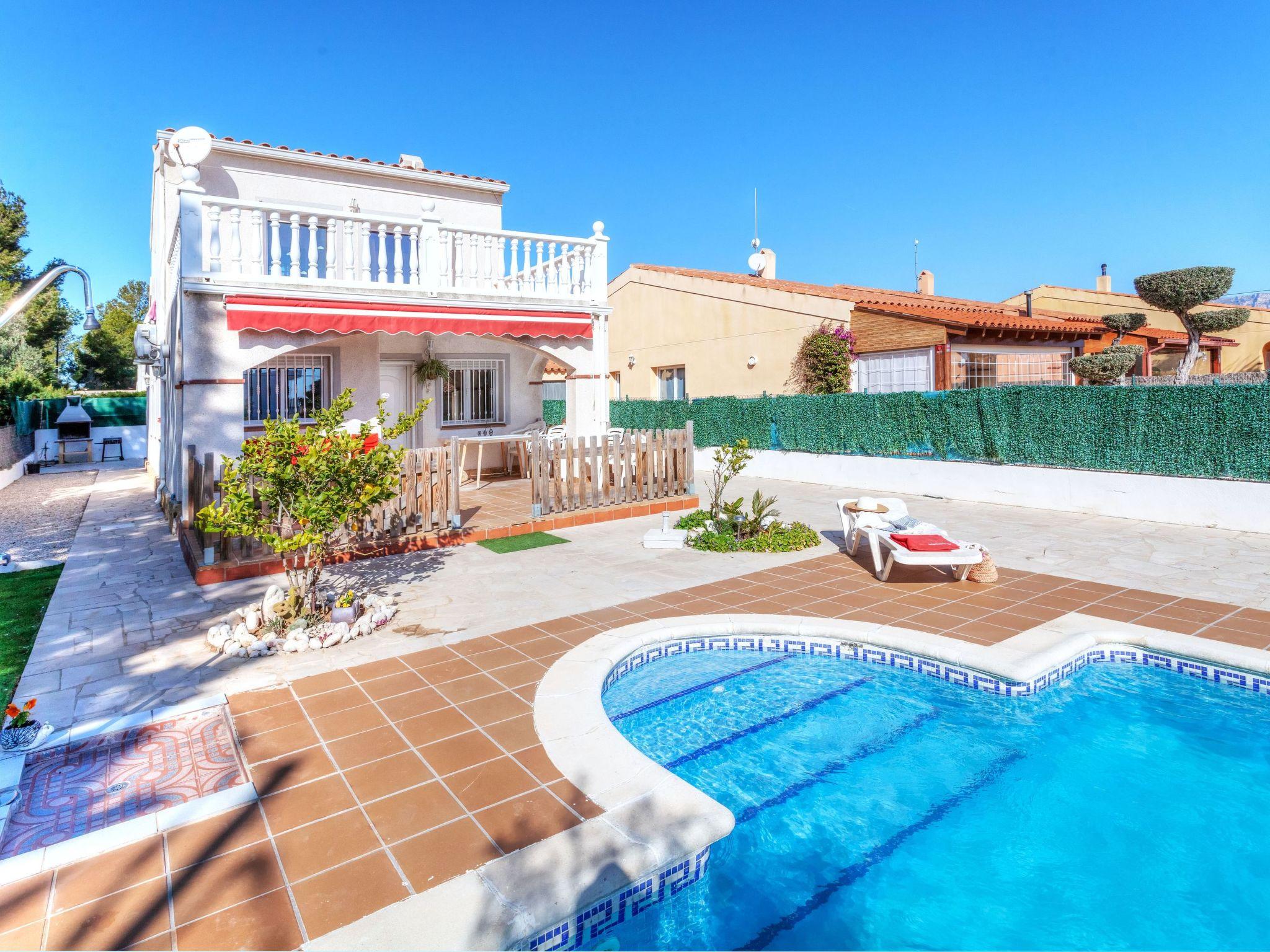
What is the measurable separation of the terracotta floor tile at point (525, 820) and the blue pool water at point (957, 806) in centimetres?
73

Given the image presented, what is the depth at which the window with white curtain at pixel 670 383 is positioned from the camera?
33.4 m

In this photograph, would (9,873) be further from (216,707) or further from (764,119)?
(764,119)

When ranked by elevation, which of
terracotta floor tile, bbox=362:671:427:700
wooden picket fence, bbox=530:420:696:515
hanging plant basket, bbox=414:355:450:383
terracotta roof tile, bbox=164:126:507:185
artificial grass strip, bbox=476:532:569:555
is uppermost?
terracotta roof tile, bbox=164:126:507:185

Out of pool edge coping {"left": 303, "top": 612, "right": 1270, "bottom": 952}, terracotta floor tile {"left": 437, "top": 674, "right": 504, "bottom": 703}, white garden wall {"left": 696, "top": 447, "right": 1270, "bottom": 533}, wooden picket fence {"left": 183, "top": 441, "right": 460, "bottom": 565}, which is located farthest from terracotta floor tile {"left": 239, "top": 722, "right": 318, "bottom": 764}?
white garden wall {"left": 696, "top": 447, "right": 1270, "bottom": 533}

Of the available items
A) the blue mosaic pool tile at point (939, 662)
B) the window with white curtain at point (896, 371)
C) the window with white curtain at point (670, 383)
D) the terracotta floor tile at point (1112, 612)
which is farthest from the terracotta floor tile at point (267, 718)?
the window with white curtain at point (670, 383)

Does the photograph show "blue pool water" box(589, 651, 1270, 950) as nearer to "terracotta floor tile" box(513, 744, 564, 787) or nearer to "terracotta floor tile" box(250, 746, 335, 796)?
"terracotta floor tile" box(513, 744, 564, 787)

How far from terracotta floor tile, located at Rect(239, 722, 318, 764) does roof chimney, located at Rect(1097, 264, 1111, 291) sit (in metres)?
47.4

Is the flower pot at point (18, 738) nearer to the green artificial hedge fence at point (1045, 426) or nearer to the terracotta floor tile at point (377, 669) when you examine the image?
the terracotta floor tile at point (377, 669)

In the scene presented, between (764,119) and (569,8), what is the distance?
37.8 feet

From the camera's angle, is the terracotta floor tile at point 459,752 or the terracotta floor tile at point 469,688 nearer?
the terracotta floor tile at point 459,752

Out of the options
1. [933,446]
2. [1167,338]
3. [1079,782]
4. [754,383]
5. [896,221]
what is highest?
[896,221]

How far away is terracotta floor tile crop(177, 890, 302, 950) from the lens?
3.70m

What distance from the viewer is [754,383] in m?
29.0

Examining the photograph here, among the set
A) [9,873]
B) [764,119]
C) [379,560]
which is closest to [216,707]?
[9,873]
